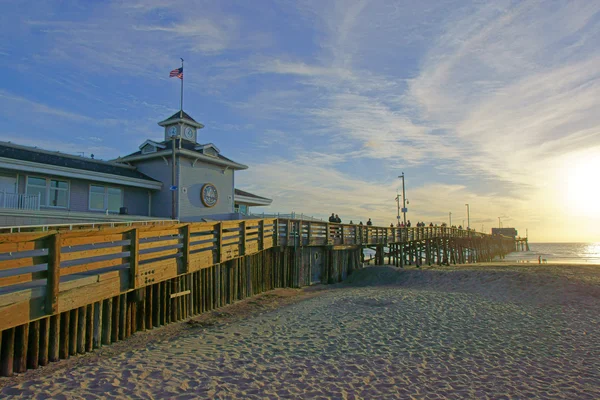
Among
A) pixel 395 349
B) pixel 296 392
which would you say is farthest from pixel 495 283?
pixel 296 392

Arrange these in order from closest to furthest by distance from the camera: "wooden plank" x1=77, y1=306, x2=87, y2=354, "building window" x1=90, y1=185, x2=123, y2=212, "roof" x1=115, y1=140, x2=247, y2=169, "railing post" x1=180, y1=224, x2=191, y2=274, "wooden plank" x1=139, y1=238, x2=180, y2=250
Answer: "wooden plank" x1=77, y1=306, x2=87, y2=354, "wooden plank" x1=139, y1=238, x2=180, y2=250, "railing post" x1=180, y1=224, x2=191, y2=274, "building window" x1=90, y1=185, x2=123, y2=212, "roof" x1=115, y1=140, x2=247, y2=169

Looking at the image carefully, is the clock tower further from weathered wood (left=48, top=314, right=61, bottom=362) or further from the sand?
weathered wood (left=48, top=314, right=61, bottom=362)

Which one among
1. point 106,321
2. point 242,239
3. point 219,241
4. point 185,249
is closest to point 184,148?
point 242,239

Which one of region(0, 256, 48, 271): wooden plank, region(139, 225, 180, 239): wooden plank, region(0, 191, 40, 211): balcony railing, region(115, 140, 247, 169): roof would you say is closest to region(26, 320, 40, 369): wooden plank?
region(0, 256, 48, 271): wooden plank

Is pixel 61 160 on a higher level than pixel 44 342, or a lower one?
higher

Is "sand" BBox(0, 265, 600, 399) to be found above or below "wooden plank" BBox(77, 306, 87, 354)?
below

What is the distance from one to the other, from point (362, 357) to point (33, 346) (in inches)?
221

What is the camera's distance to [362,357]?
724 cm

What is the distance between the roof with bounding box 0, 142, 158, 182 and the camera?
18166mm

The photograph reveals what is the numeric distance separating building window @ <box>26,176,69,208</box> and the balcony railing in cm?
44

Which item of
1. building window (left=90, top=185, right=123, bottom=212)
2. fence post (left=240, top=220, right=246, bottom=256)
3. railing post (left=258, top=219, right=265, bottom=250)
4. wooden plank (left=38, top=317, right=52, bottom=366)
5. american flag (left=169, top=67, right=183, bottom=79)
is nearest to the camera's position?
wooden plank (left=38, top=317, right=52, bottom=366)

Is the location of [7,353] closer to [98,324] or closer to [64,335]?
[64,335]

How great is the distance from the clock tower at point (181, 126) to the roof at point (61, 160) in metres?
5.29

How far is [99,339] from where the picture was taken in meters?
7.84
